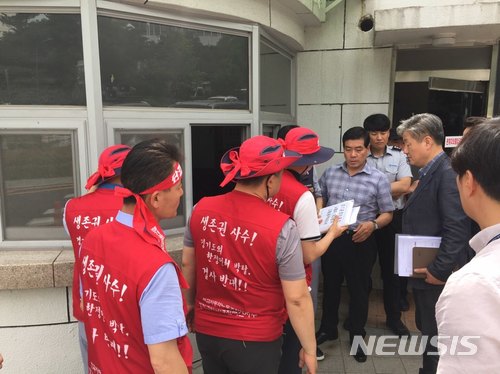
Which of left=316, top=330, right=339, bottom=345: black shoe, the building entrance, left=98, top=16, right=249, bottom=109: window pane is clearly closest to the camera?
left=98, top=16, right=249, bottom=109: window pane

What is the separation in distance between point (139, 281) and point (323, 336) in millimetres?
2571

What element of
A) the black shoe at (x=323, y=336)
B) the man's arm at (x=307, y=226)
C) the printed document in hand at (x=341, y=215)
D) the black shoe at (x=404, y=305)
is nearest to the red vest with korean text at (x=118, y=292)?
the man's arm at (x=307, y=226)

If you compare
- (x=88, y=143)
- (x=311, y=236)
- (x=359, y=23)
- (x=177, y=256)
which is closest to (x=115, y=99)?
(x=88, y=143)

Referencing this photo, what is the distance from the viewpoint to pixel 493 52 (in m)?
4.29

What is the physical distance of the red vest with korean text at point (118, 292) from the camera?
4.27ft

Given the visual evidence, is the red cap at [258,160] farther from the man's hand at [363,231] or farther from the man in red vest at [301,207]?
the man's hand at [363,231]

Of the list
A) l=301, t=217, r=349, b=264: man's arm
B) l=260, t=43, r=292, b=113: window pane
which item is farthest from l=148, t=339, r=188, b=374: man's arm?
l=260, t=43, r=292, b=113: window pane

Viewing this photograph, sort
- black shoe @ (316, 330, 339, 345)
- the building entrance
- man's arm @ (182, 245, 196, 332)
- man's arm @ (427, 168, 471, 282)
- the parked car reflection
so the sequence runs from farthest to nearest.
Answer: the building entrance, black shoe @ (316, 330, 339, 345), the parked car reflection, man's arm @ (427, 168, 471, 282), man's arm @ (182, 245, 196, 332)

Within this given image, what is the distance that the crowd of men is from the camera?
3.48 feet

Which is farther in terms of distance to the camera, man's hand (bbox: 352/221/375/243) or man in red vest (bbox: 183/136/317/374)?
man's hand (bbox: 352/221/375/243)

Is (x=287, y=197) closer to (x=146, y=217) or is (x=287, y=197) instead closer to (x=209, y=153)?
(x=146, y=217)

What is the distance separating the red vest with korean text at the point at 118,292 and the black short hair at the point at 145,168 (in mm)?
160

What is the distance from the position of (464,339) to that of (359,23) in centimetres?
406

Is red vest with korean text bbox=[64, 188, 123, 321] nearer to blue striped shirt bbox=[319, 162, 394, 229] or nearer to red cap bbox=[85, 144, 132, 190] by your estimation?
red cap bbox=[85, 144, 132, 190]
